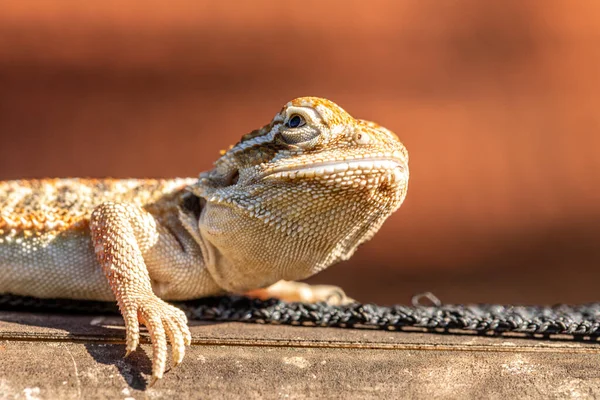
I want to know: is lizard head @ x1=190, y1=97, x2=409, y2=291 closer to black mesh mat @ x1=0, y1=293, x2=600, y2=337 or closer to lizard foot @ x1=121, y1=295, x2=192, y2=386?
black mesh mat @ x1=0, y1=293, x2=600, y2=337

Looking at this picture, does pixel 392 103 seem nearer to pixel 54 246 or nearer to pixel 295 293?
pixel 295 293

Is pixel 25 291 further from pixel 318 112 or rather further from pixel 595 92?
pixel 595 92

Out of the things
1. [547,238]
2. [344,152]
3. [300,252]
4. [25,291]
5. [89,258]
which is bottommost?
[547,238]

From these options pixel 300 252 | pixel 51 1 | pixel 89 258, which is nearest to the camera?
pixel 300 252

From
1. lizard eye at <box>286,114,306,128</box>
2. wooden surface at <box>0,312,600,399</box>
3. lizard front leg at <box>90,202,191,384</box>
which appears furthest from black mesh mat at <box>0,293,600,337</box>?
lizard eye at <box>286,114,306,128</box>

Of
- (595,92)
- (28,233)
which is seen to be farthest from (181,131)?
(595,92)

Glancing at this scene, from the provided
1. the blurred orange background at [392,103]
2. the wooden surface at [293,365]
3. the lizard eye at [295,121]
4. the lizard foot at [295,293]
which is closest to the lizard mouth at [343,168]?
the lizard eye at [295,121]
